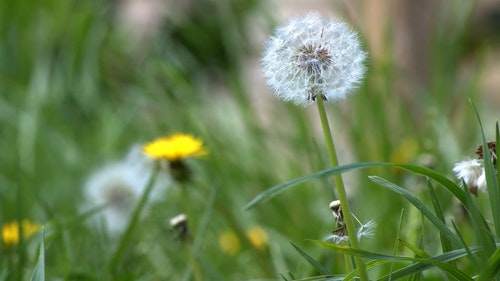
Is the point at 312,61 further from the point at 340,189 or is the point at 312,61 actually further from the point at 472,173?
the point at 472,173

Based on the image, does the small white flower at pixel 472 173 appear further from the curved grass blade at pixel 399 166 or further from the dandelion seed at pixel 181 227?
the dandelion seed at pixel 181 227

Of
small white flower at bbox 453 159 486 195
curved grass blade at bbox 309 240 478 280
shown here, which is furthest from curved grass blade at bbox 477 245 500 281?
small white flower at bbox 453 159 486 195

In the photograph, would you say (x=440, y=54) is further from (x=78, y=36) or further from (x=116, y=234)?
(x=78, y=36)

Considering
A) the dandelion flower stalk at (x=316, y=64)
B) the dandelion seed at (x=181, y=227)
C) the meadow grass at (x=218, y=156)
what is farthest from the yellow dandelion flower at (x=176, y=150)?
the dandelion flower stalk at (x=316, y=64)

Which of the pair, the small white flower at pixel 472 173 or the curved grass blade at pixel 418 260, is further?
the small white flower at pixel 472 173

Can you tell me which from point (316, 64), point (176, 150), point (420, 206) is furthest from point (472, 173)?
point (176, 150)

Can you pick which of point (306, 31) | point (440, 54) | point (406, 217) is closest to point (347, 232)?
point (306, 31)

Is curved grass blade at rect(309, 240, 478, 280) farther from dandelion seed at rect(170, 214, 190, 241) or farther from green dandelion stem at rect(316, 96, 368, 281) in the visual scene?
dandelion seed at rect(170, 214, 190, 241)
